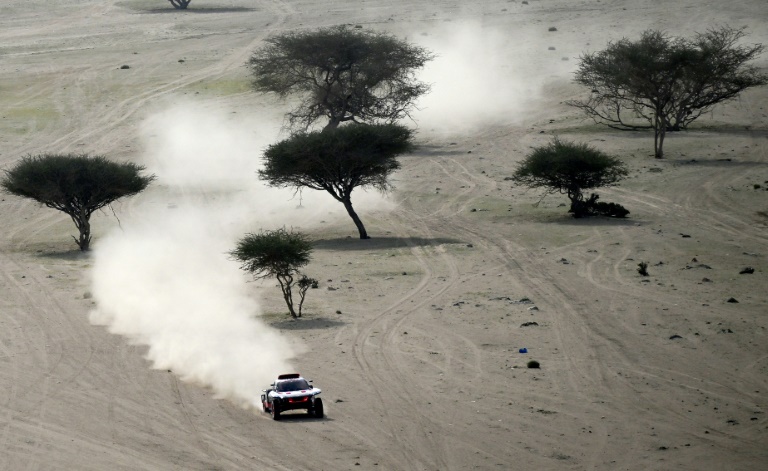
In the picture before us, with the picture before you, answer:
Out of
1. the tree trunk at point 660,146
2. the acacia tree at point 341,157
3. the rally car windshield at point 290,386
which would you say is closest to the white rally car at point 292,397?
the rally car windshield at point 290,386

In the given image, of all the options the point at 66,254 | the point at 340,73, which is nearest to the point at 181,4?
the point at 340,73

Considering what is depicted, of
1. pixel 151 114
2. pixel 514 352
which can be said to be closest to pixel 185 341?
pixel 514 352

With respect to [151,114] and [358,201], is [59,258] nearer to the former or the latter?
[358,201]

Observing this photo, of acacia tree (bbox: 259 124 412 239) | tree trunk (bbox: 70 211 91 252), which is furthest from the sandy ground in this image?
acacia tree (bbox: 259 124 412 239)

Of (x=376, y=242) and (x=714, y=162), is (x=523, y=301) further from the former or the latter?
(x=714, y=162)

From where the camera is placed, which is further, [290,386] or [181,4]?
[181,4]

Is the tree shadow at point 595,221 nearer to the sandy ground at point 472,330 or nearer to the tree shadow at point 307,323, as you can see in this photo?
the sandy ground at point 472,330

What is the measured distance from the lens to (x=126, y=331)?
32.6 meters

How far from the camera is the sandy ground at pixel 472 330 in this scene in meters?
22.2

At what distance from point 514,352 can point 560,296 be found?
23.3 feet

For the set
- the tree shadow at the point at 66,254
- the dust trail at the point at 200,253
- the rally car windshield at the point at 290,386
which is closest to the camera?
the rally car windshield at the point at 290,386

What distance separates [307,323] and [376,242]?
1458 centimetres

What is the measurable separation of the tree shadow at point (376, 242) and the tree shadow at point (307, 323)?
41.1 ft

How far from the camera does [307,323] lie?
1297 inches
